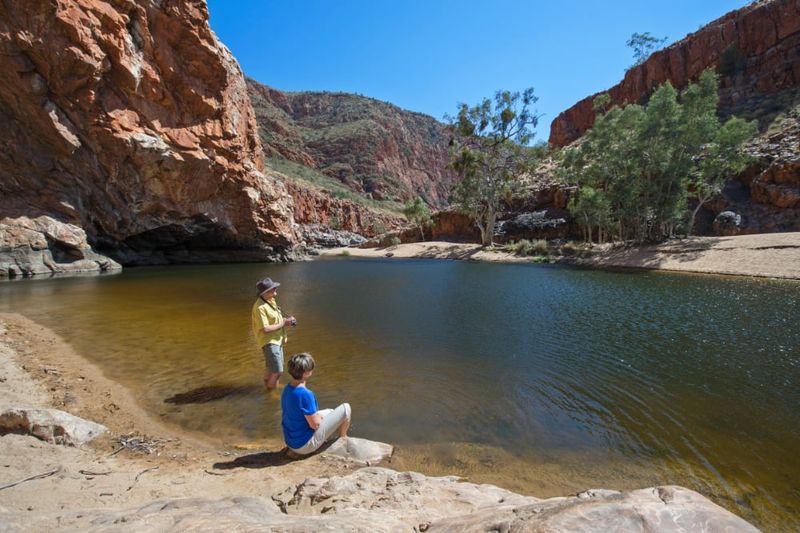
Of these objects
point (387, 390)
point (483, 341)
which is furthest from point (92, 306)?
point (483, 341)

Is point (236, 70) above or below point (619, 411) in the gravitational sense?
above

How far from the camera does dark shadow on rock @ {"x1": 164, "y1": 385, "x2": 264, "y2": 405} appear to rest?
18.6ft

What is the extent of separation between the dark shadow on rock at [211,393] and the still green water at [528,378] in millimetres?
146

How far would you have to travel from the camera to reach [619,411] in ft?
17.5

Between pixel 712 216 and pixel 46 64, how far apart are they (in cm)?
5239

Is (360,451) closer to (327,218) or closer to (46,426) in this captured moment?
(46,426)

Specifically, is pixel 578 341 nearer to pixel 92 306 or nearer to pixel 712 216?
pixel 92 306

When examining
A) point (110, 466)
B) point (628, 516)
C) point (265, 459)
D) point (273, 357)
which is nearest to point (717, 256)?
point (273, 357)

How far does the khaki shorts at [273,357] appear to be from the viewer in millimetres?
5824

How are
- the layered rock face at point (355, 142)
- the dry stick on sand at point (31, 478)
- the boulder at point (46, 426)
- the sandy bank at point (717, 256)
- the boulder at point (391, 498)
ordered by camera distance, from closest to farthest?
the boulder at point (391, 498), the dry stick on sand at point (31, 478), the boulder at point (46, 426), the sandy bank at point (717, 256), the layered rock face at point (355, 142)

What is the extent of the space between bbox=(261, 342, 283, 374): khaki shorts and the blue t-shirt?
2100 millimetres

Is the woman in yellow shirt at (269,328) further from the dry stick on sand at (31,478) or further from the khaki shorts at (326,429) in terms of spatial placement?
the dry stick on sand at (31,478)

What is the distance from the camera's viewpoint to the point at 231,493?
301 centimetres

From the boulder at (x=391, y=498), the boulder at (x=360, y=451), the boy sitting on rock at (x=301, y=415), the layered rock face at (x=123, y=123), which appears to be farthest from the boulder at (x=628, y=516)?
the layered rock face at (x=123, y=123)
